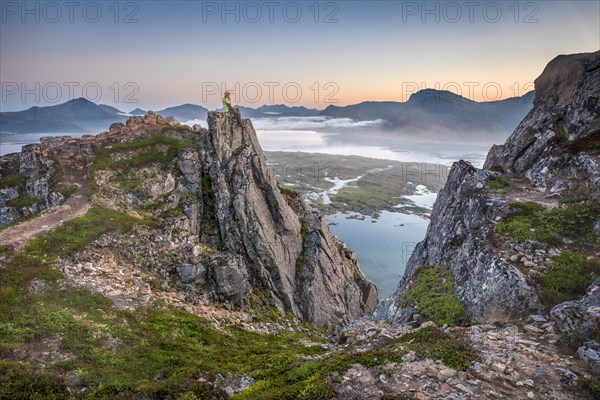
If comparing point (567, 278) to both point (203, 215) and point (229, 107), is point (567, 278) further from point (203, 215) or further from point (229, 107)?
point (229, 107)

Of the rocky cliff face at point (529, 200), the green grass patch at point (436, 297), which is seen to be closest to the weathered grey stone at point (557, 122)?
the rocky cliff face at point (529, 200)

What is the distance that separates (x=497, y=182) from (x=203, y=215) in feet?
119

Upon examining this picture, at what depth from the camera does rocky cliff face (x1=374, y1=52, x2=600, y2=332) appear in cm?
A: 2091

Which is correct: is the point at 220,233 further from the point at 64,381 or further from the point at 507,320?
the point at 507,320

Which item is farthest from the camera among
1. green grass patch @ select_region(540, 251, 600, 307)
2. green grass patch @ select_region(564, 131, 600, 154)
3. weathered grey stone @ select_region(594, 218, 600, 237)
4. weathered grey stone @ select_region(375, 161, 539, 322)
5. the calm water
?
the calm water

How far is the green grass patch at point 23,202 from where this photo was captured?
148ft

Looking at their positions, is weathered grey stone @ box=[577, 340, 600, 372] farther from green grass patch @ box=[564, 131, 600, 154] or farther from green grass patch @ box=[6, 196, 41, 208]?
green grass patch @ box=[6, 196, 41, 208]

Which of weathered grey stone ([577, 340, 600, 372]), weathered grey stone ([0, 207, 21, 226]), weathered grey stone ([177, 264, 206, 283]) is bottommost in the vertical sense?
weathered grey stone ([177, 264, 206, 283])

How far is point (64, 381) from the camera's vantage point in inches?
627

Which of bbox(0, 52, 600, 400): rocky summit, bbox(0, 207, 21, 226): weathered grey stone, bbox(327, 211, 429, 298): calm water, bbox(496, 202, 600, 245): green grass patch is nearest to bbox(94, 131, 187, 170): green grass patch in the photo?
bbox(0, 52, 600, 400): rocky summit

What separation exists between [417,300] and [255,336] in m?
14.8

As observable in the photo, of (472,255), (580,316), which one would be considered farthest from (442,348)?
(472,255)

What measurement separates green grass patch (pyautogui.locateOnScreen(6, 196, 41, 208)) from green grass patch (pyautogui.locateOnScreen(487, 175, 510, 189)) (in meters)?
55.3

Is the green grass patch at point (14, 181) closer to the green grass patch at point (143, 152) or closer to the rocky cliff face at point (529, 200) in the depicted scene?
the green grass patch at point (143, 152)
